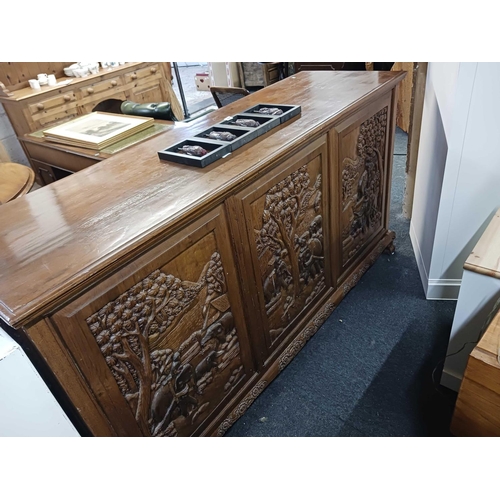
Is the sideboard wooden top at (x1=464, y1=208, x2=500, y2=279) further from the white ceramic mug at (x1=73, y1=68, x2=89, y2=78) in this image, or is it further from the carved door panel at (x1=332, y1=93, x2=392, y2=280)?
the white ceramic mug at (x1=73, y1=68, x2=89, y2=78)

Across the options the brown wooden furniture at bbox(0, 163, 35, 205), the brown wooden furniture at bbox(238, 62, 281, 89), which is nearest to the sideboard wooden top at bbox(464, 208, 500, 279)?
the brown wooden furniture at bbox(0, 163, 35, 205)

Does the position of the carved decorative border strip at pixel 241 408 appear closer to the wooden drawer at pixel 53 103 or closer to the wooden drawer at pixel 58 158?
the wooden drawer at pixel 58 158

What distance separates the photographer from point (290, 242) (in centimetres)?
146

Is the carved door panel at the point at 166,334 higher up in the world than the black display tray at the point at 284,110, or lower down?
lower down

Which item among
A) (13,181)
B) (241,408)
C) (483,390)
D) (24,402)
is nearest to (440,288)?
(483,390)

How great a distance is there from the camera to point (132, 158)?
1.36 metres

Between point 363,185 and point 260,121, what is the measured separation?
2.10 feet

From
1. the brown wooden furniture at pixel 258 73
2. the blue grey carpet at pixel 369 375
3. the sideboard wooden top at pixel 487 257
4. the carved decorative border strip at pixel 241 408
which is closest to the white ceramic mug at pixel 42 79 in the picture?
the brown wooden furniture at pixel 258 73

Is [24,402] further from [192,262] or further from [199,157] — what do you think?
[199,157]

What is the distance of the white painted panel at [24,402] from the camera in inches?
31.0

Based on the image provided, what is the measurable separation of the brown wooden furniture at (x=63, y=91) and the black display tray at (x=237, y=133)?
87.8 inches
